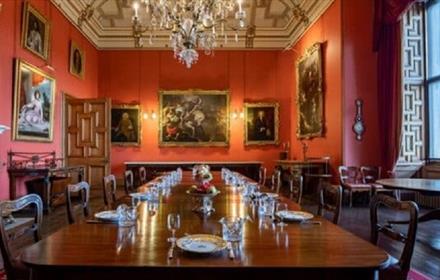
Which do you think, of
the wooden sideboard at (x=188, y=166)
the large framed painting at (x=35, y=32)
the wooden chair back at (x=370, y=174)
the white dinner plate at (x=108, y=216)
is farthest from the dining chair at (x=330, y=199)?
the wooden sideboard at (x=188, y=166)

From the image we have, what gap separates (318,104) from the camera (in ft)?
28.6

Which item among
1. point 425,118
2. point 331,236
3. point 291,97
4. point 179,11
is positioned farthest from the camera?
point 291,97

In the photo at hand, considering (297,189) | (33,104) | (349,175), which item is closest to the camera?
(297,189)

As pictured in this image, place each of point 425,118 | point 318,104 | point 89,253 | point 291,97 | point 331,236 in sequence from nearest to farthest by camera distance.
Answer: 1. point 89,253
2. point 331,236
3. point 425,118
4. point 318,104
5. point 291,97

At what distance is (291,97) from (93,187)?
606 cm

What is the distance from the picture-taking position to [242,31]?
11.4 meters

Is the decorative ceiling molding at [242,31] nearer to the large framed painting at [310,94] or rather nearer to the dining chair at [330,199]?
the large framed painting at [310,94]

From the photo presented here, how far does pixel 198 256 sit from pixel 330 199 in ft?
6.19

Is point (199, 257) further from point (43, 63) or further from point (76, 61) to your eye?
point (76, 61)

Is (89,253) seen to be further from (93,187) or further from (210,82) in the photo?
(210,82)

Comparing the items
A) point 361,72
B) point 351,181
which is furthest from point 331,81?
point 351,181

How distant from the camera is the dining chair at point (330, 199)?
2868 millimetres

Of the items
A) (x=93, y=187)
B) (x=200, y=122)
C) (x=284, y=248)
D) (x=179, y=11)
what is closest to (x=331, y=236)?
(x=284, y=248)

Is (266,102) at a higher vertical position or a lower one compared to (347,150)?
higher
